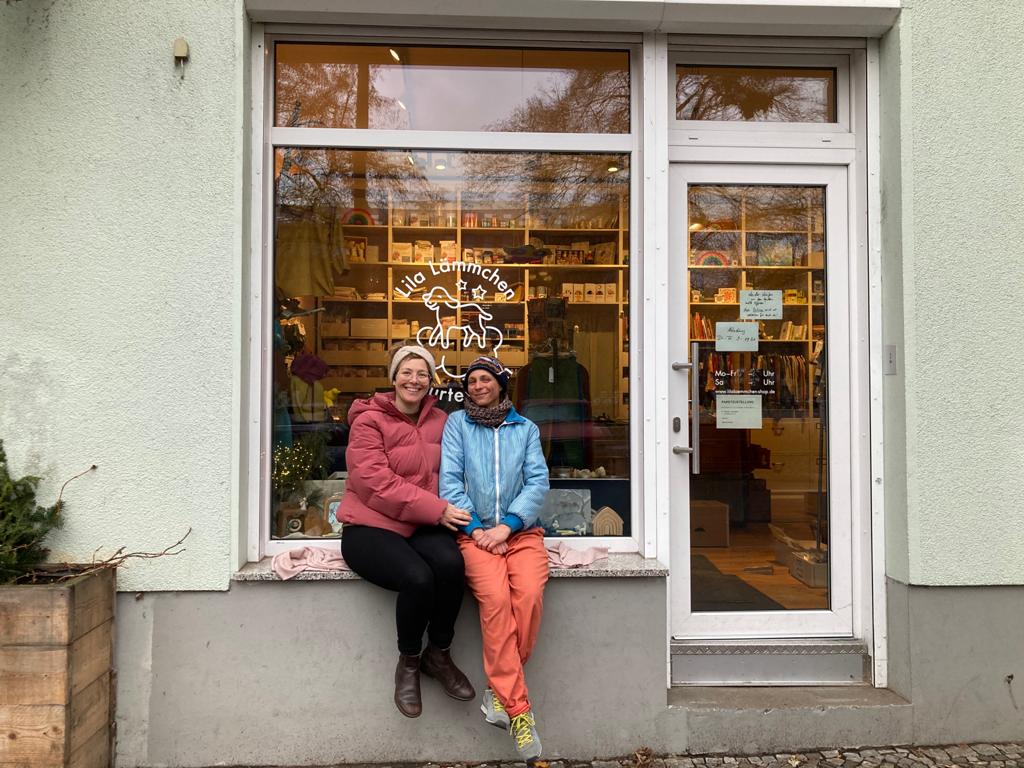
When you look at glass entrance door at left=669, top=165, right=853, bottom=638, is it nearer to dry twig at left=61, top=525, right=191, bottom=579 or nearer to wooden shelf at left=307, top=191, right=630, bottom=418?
wooden shelf at left=307, top=191, right=630, bottom=418

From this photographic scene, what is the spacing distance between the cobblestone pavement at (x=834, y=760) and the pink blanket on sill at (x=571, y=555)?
0.79 m

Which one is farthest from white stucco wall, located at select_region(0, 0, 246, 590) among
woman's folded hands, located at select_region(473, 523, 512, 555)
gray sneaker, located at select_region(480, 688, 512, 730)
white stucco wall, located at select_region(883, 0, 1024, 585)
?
white stucco wall, located at select_region(883, 0, 1024, 585)

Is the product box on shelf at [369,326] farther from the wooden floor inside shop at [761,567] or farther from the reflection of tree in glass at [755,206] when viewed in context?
the wooden floor inside shop at [761,567]

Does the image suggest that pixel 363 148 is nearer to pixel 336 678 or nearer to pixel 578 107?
pixel 578 107

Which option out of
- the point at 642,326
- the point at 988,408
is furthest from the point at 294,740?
the point at 988,408

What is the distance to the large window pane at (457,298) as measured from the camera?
11.8ft

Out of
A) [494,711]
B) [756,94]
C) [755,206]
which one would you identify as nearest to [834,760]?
[494,711]

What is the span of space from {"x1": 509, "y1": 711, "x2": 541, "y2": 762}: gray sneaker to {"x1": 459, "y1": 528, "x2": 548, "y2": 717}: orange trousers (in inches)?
1.1

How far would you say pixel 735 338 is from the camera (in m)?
3.56

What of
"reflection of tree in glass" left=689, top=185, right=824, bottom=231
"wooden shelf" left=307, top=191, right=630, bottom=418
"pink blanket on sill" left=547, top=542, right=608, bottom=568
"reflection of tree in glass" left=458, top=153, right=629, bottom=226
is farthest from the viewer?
"wooden shelf" left=307, top=191, right=630, bottom=418

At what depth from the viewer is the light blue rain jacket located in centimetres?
313

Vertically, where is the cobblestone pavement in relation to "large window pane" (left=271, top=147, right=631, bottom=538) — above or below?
below

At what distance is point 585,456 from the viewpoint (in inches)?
149

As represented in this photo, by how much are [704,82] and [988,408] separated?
1.97 m
